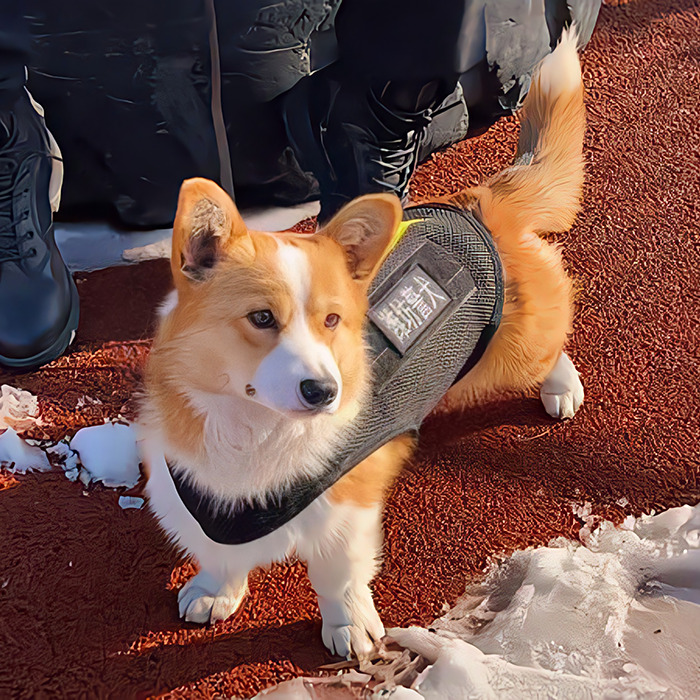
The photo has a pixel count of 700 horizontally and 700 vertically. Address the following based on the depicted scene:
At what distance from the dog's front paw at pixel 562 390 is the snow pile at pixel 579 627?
36cm

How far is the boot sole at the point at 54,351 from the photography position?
209 centimetres

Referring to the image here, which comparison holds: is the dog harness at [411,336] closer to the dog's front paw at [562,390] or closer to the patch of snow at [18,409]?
the dog's front paw at [562,390]

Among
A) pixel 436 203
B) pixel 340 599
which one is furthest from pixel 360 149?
pixel 340 599

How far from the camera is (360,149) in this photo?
224cm

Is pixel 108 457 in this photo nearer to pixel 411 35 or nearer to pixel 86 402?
pixel 86 402

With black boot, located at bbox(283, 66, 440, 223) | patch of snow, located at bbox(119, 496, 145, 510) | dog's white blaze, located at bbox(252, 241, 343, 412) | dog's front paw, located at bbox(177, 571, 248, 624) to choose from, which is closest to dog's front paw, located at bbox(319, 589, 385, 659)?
dog's front paw, located at bbox(177, 571, 248, 624)

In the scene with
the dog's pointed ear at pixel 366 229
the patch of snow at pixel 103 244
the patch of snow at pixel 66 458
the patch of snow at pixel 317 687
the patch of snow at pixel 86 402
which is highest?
the dog's pointed ear at pixel 366 229

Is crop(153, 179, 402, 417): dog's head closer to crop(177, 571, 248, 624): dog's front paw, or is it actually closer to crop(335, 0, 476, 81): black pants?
crop(177, 571, 248, 624): dog's front paw

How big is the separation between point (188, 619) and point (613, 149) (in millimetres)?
2291

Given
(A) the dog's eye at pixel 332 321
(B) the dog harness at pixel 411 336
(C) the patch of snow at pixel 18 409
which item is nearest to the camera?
(A) the dog's eye at pixel 332 321

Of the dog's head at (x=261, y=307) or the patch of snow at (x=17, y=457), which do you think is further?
the patch of snow at (x=17, y=457)

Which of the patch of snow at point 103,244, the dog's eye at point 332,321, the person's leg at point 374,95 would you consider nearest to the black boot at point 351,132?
the person's leg at point 374,95

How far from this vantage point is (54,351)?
83.2 inches

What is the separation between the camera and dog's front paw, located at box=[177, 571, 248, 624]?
168 cm
